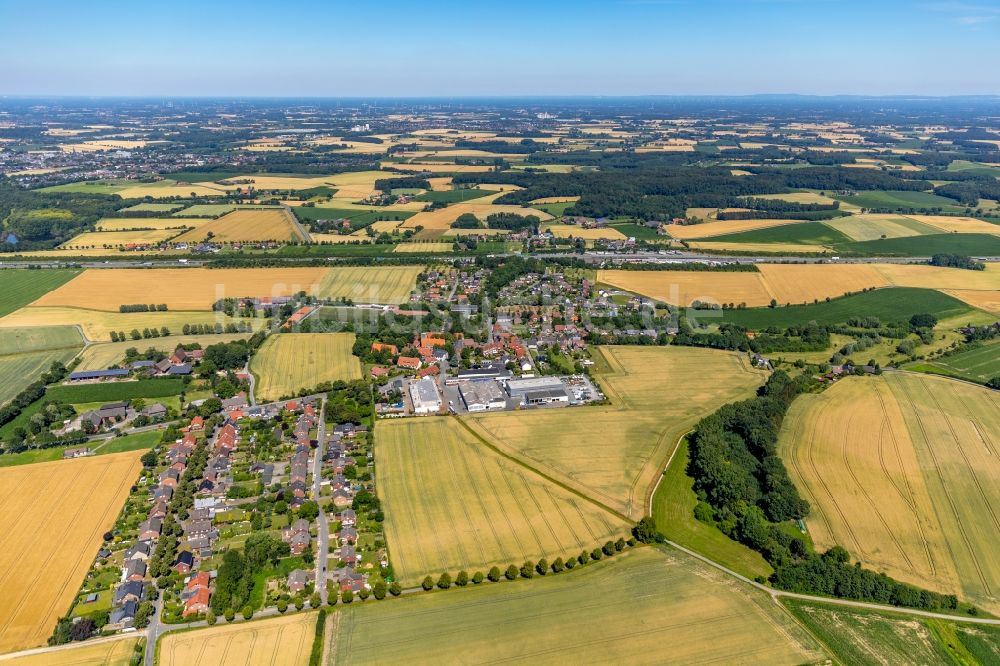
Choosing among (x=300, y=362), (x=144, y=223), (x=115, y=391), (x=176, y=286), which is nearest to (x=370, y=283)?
(x=300, y=362)

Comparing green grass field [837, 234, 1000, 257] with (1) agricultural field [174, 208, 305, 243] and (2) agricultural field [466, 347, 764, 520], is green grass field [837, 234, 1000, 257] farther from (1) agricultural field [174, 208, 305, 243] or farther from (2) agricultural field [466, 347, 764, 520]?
(1) agricultural field [174, 208, 305, 243]

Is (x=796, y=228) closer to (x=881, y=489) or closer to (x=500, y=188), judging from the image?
(x=500, y=188)

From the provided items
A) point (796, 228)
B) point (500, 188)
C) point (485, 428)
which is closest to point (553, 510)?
point (485, 428)

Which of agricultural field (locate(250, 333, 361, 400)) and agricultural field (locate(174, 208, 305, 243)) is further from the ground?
agricultural field (locate(174, 208, 305, 243))

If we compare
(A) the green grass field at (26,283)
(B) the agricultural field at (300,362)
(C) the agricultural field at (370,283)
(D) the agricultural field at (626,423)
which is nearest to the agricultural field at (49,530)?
(B) the agricultural field at (300,362)

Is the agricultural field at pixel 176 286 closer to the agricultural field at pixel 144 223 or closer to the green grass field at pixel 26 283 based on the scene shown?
the green grass field at pixel 26 283

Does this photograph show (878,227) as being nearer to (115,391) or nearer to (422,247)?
(422,247)

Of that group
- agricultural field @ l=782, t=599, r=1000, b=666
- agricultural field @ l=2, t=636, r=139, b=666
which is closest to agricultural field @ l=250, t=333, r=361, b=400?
agricultural field @ l=2, t=636, r=139, b=666

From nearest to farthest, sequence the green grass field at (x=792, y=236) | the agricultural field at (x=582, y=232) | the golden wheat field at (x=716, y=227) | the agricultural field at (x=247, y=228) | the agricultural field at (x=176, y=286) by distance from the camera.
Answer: the agricultural field at (x=176, y=286)
the agricultural field at (x=247, y=228)
the green grass field at (x=792, y=236)
the agricultural field at (x=582, y=232)
the golden wheat field at (x=716, y=227)
